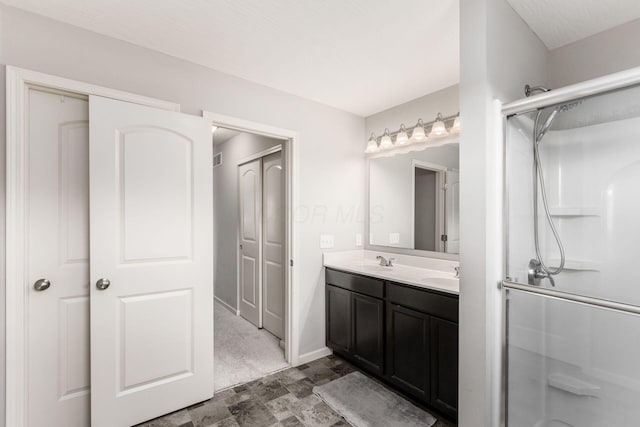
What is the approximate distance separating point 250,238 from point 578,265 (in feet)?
10.6

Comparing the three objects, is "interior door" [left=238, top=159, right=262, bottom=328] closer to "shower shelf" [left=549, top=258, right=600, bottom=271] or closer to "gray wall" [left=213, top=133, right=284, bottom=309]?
"gray wall" [left=213, top=133, right=284, bottom=309]

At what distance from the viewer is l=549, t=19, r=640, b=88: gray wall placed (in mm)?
1689

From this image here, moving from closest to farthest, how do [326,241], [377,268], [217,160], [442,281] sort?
[442,281] → [377,268] → [326,241] → [217,160]

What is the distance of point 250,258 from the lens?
380 cm

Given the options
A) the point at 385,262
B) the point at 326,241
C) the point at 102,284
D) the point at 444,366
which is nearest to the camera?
the point at 102,284

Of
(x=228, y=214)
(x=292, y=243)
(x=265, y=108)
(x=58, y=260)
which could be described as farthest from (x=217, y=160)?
(x=58, y=260)

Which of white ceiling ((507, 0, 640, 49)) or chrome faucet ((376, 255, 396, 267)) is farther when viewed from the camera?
chrome faucet ((376, 255, 396, 267))

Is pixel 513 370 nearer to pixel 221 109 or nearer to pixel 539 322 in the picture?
pixel 539 322

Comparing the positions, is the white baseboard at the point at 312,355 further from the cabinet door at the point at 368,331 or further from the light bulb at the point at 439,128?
the light bulb at the point at 439,128

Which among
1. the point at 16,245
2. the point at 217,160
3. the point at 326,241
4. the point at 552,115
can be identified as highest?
the point at 217,160

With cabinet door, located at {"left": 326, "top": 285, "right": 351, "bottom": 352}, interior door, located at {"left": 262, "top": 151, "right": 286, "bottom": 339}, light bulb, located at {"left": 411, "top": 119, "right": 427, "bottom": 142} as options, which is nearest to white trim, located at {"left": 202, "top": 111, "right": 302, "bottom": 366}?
cabinet door, located at {"left": 326, "top": 285, "right": 351, "bottom": 352}

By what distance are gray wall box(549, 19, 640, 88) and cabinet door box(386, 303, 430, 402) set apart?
185cm

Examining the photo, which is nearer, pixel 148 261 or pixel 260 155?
pixel 148 261

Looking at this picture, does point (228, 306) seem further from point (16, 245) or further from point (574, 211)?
point (574, 211)
